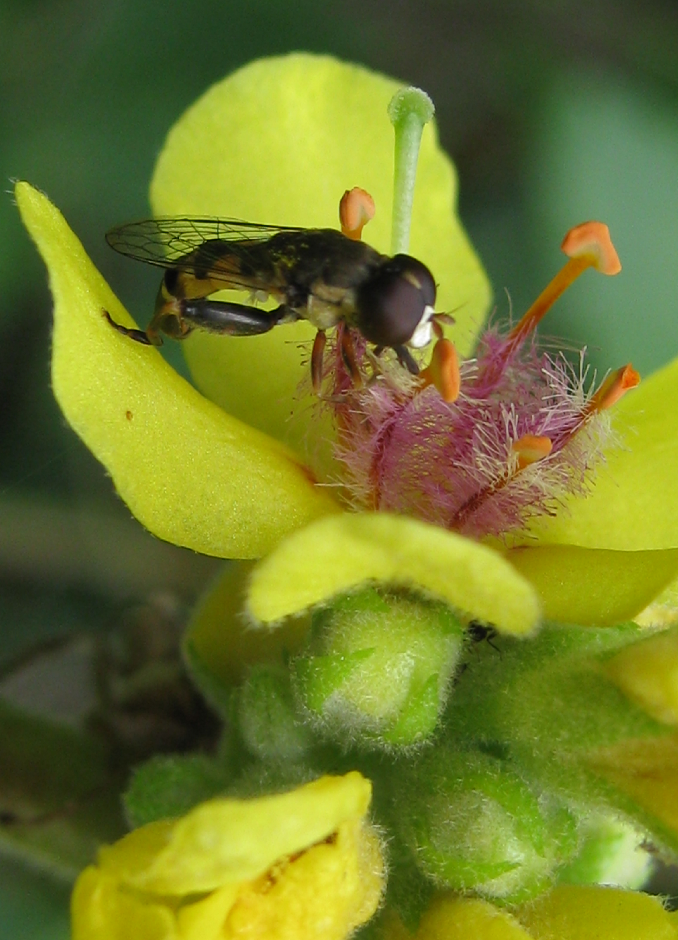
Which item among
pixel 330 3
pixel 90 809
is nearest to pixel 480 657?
pixel 90 809

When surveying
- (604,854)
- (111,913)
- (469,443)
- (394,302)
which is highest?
(394,302)

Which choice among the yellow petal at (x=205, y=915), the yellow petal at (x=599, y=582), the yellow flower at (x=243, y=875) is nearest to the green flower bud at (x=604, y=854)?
the yellow petal at (x=599, y=582)

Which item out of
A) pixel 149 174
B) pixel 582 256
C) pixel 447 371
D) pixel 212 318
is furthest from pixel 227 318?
pixel 149 174

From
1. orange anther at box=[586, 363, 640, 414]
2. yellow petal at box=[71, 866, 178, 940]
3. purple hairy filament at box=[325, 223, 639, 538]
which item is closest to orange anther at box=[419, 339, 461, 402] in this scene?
purple hairy filament at box=[325, 223, 639, 538]

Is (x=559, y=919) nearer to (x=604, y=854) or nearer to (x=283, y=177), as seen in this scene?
(x=604, y=854)

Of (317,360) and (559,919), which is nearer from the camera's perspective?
(559,919)

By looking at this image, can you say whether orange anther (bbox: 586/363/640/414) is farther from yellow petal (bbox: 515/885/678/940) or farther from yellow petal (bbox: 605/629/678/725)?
yellow petal (bbox: 515/885/678/940)

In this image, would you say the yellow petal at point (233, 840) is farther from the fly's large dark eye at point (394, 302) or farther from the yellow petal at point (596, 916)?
the fly's large dark eye at point (394, 302)
